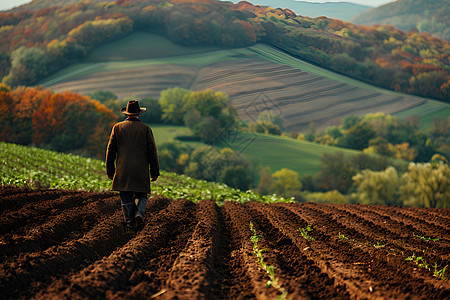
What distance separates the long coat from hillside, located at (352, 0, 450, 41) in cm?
5461

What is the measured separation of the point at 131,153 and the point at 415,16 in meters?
63.5

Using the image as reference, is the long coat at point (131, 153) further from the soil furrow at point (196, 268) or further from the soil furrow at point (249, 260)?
the soil furrow at point (249, 260)

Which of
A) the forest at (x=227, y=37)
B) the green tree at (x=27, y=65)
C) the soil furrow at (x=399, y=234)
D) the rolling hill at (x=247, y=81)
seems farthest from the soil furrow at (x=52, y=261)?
the green tree at (x=27, y=65)

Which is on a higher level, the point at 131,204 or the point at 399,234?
the point at 131,204

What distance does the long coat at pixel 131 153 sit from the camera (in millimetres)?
7363

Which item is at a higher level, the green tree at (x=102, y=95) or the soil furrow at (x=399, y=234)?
the soil furrow at (x=399, y=234)

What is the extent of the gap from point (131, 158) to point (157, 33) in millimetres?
53759

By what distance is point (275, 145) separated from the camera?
48219 millimetres

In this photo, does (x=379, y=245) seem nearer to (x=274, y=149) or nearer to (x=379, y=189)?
(x=379, y=189)

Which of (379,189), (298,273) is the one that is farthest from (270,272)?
(379,189)

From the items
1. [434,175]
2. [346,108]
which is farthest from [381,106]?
[434,175]

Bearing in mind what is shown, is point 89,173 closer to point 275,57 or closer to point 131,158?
point 131,158

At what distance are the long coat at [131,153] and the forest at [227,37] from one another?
4187cm

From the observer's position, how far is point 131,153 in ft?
24.2
